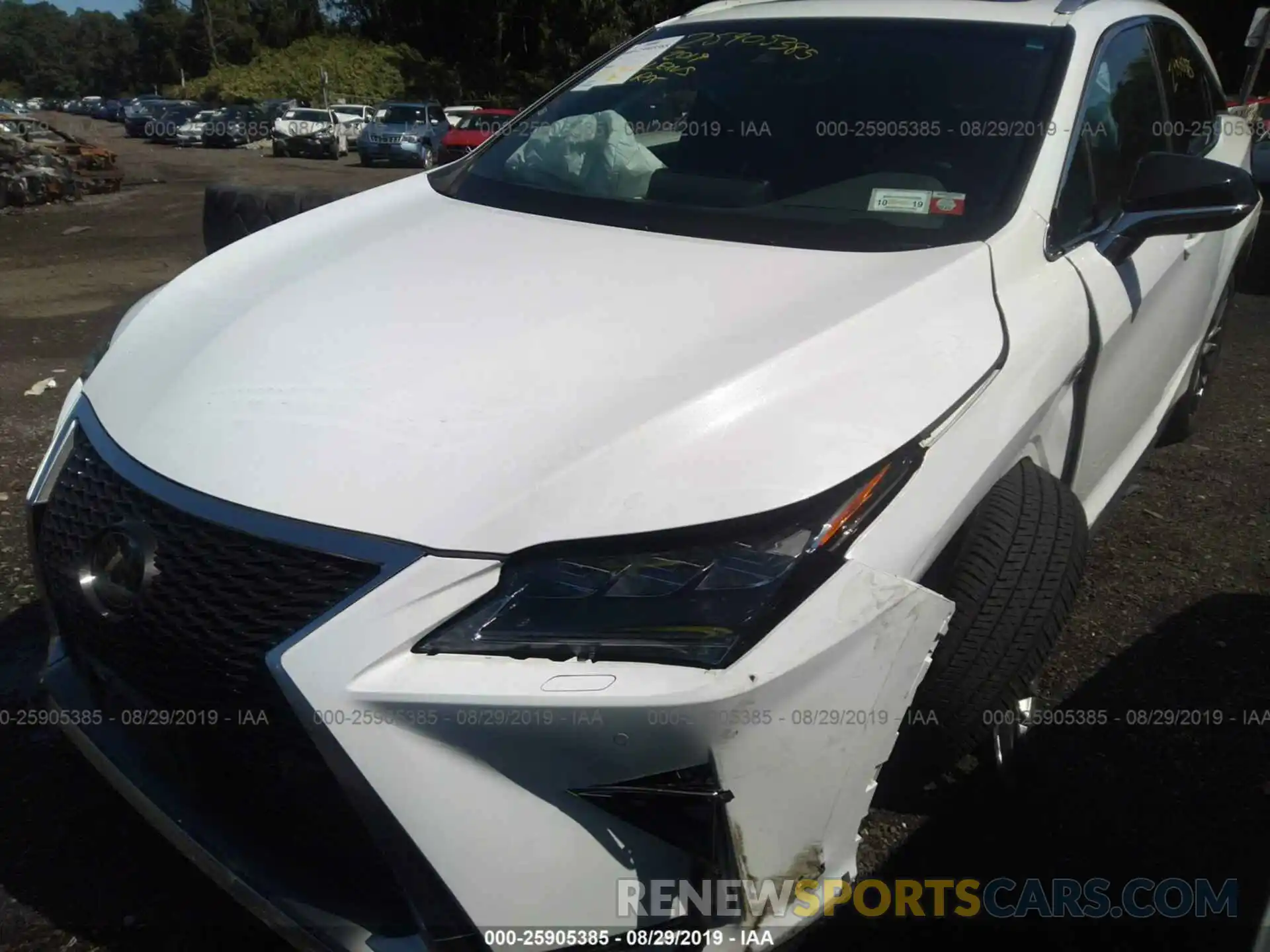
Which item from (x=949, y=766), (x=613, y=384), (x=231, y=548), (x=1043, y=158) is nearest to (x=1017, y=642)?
(x=949, y=766)

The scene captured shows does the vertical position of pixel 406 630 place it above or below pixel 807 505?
below

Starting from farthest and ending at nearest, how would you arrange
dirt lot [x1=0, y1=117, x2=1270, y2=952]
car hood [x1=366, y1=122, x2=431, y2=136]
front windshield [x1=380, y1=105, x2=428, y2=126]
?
front windshield [x1=380, y1=105, x2=428, y2=126] < car hood [x1=366, y1=122, x2=431, y2=136] < dirt lot [x1=0, y1=117, x2=1270, y2=952]

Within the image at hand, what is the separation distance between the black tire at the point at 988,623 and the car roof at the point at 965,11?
4.50 ft

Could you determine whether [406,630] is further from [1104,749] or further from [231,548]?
[1104,749]

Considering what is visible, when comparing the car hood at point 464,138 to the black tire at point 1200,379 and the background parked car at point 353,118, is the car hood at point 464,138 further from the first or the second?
the black tire at point 1200,379

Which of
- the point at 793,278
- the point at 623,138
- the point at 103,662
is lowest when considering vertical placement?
the point at 103,662

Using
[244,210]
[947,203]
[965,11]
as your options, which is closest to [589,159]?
[947,203]

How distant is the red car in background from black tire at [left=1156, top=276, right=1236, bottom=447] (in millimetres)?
16689

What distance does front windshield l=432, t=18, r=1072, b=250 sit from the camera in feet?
7.72

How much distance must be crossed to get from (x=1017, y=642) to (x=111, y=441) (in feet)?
5.44

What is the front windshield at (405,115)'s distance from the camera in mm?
27172

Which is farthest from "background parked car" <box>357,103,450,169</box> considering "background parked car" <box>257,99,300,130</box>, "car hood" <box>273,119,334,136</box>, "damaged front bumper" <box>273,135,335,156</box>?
"background parked car" <box>257,99,300,130</box>

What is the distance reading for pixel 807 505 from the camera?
5.08 feet

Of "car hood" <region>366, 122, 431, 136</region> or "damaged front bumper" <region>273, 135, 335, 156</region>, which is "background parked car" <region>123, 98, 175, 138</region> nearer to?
"damaged front bumper" <region>273, 135, 335, 156</region>
